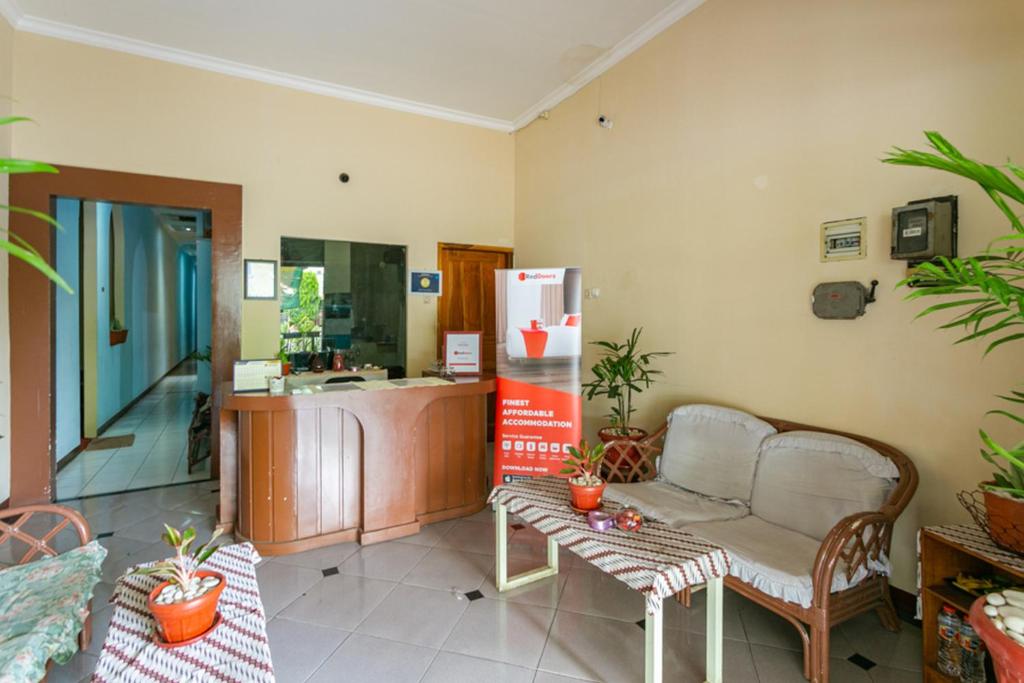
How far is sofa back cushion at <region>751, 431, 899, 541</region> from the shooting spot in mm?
2357

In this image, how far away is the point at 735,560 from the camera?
224cm

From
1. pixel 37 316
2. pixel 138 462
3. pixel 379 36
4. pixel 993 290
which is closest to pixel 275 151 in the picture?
pixel 379 36

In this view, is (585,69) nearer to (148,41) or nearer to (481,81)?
(481,81)

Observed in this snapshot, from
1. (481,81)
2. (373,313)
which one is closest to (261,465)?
(373,313)

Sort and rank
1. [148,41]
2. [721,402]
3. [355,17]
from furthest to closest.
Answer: [148,41]
[355,17]
[721,402]

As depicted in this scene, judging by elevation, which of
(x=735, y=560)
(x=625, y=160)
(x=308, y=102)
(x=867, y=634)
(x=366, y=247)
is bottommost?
(x=867, y=634)

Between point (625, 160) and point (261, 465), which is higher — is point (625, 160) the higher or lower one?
the higher one

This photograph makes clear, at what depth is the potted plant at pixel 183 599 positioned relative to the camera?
4.65 ft

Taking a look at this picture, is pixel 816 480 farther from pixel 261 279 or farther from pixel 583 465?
pixel 261 279

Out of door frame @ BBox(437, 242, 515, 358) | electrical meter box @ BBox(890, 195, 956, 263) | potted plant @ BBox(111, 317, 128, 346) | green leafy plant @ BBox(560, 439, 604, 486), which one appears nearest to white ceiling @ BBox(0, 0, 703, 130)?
door frame @ BBox(437, 242, 515, 358)

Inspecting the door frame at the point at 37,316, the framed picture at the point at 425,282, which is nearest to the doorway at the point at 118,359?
the door frame at the point at 37,316

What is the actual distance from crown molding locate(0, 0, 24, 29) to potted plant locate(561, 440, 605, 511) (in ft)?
16.7

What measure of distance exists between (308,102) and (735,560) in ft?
17.0

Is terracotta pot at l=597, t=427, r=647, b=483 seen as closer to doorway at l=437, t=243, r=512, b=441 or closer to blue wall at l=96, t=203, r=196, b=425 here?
doorway at l=437, t=243, r=512, b=441
